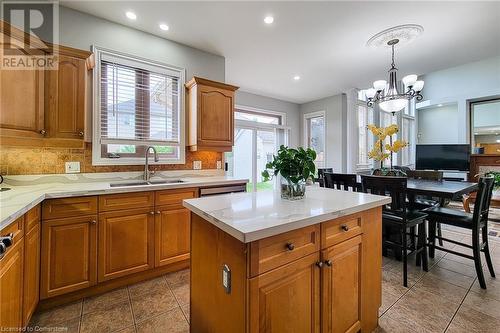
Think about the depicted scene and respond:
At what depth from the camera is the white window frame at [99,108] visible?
2.41 meters

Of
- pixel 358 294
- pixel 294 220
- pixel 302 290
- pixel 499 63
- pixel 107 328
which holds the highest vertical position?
pixel 499 63

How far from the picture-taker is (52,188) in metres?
1.95

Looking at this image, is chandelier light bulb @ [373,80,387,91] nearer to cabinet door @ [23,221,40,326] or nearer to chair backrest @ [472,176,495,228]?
chair backrest @ [472,176,495,228]

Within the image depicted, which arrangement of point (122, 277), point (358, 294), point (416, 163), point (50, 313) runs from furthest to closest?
point (416, 163)
point (122, 277)
point (50, 313)
point (358, 294)

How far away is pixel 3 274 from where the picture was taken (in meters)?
1.13

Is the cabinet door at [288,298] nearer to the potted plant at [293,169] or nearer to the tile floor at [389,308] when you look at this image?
the potted plant at [293,169]

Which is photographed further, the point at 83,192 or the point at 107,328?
the point at 83,192

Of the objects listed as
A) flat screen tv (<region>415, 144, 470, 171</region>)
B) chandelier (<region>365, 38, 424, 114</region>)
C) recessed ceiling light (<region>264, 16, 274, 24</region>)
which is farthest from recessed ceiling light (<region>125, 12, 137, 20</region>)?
flat screen tv (<region>415, 144, 470, 171</region>)

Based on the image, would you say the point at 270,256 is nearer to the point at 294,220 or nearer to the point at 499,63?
the point at 294,220

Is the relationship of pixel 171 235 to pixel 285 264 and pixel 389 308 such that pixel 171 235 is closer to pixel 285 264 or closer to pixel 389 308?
pixel 285 264

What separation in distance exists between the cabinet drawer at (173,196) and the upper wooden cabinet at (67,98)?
95cm

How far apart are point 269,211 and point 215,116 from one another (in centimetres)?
216

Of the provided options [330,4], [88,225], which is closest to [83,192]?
[88,225]

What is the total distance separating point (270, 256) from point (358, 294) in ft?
2.79
